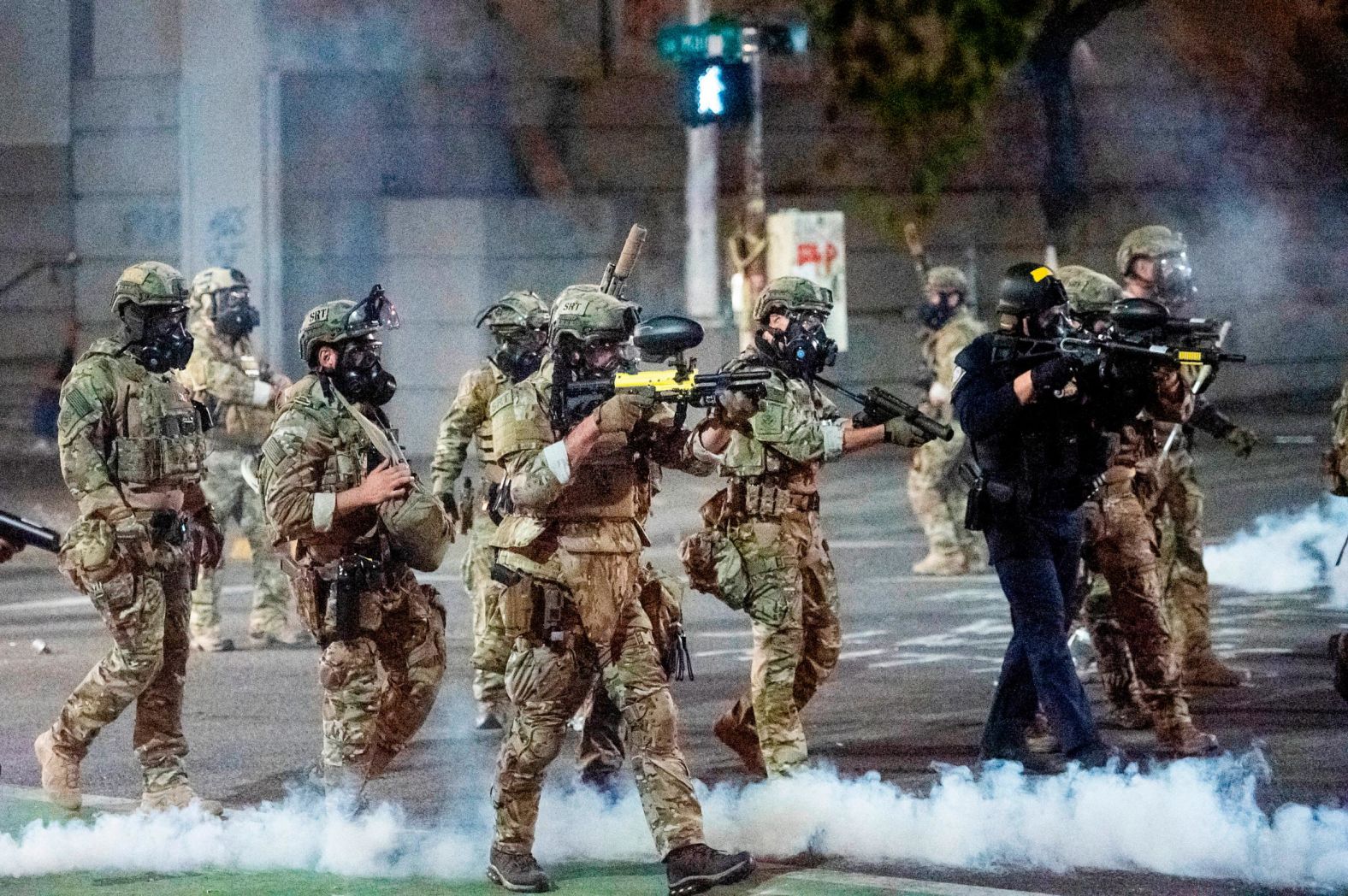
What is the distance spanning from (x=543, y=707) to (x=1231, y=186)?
19.9 m

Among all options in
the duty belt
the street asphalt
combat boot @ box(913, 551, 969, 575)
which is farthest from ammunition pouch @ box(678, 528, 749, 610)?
combat boot @ box(913, 551, 969, 575)

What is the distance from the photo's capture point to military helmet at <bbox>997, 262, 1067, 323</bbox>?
7.58m

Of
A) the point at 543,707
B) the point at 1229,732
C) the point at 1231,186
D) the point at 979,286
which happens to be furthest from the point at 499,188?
the point at 543,707

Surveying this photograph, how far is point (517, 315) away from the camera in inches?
352

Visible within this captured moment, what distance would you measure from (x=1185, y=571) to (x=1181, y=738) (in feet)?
6.39

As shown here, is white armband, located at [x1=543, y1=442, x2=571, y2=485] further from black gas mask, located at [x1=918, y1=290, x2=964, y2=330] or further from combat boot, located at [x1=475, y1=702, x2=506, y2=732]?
black gas mask, located at [x1=918, y1=290, x2=964, y2=330]

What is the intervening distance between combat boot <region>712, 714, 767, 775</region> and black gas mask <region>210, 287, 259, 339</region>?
459 centimetres

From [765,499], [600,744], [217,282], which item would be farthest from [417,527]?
[217,282]

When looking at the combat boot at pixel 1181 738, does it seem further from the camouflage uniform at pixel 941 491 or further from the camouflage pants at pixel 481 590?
the camouflage uniform at pixel 941 491

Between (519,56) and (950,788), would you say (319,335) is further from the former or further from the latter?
(519,56)

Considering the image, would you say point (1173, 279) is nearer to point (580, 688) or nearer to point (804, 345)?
point (804, 345)

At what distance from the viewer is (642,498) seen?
6.99 metres

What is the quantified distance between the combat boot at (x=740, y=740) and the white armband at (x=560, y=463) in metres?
2.14

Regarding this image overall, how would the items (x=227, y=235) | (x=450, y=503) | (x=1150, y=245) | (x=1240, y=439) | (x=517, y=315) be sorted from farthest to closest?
1. (x=227, y=235)
2. (x=1240, y=439)
3. (x=1150, y=245)
4. (x=450, y=503)
5. (x=517, y=315)
